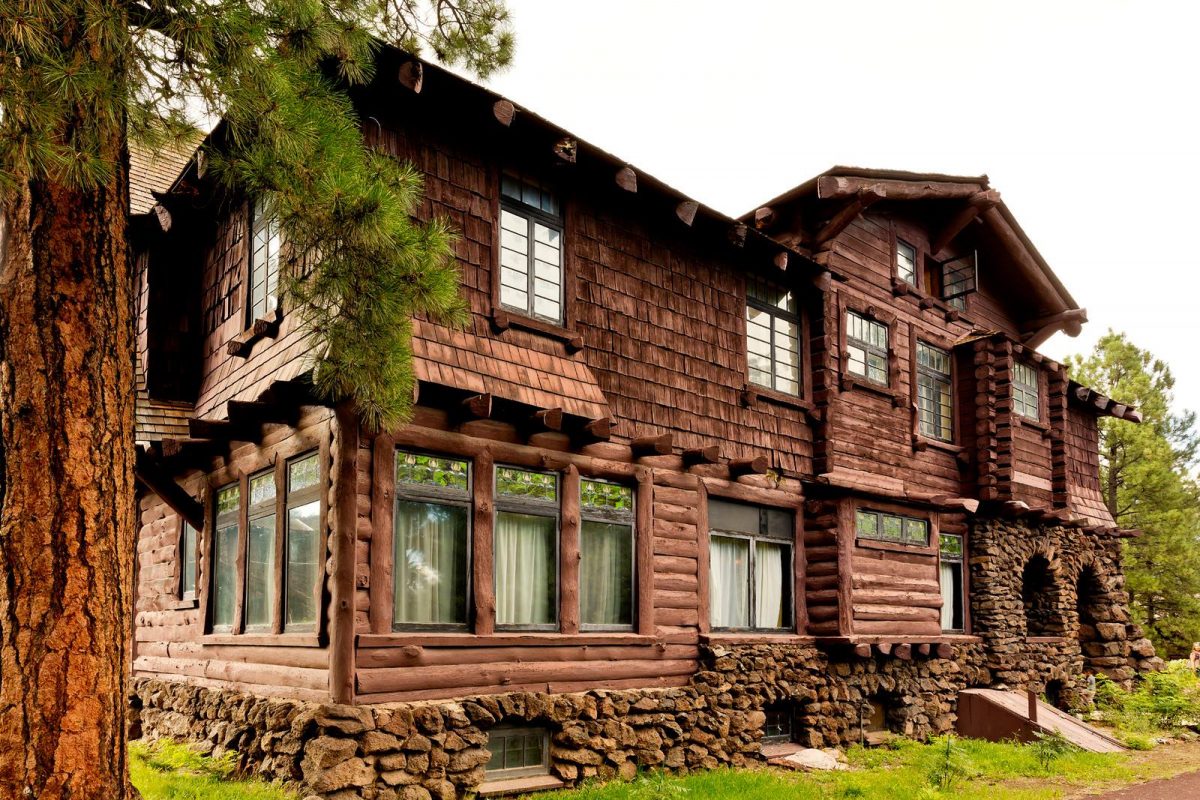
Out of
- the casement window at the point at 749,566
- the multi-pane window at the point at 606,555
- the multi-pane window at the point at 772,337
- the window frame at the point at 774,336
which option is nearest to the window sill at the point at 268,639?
the multi-pane window at the point at 606,555

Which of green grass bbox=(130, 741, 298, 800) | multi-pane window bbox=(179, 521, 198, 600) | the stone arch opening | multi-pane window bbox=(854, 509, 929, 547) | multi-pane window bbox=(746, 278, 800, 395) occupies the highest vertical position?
multi-pane window bbox=(746, 278, 800, 395)

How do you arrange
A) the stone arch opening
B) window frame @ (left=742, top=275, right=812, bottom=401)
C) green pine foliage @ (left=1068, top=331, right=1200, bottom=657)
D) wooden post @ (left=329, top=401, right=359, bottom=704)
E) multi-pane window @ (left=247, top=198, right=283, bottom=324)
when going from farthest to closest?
green pine foliage @ (left=1068, top=331, right=1200, bottom=657) → the stone arch opening → window frame @ (left=742, top=275, right=812, bottom=401) → multi-pane window @ (left=247, top=198, right=283, bottom=324) → wooden post @ (left=329, top=401, right=359, bottom=704)

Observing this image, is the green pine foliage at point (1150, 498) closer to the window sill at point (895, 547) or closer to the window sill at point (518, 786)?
the window sill at point (895, 547)

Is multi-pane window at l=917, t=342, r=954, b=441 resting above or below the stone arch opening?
above

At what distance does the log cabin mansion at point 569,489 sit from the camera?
991 cm

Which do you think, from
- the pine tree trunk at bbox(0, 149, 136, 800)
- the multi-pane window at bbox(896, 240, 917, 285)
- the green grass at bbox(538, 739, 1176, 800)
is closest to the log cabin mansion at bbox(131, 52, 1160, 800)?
the multi-pane window at bbox(896, 240, 917, 285)

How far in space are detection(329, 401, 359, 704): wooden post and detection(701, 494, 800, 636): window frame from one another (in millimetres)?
5339

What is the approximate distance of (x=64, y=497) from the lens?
5941 mm

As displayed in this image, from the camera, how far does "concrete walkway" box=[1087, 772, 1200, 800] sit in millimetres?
11805

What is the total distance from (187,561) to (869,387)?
10462 millimetres

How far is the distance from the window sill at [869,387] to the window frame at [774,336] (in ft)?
2.28

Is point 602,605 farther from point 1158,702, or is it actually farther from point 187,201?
point 1158,702

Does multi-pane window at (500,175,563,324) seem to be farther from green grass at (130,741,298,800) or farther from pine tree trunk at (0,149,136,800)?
pine tree trunk at (0,149,136,800)

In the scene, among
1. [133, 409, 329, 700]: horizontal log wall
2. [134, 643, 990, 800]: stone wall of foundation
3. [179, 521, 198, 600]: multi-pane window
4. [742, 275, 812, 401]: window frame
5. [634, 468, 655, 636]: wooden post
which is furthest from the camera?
[742, 275, 812, 401]: window frame
